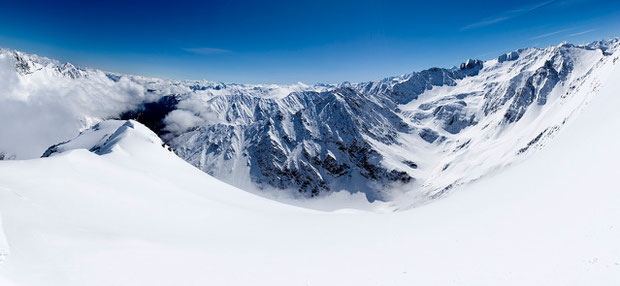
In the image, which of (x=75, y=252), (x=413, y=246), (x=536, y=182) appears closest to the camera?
(x=75, y=252)

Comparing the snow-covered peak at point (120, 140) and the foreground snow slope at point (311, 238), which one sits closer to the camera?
the foreground snow slope at point (311, 238)

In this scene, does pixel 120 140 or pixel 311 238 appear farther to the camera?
pixel 120 140

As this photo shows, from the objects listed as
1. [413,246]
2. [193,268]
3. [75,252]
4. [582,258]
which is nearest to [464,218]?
[413,246]

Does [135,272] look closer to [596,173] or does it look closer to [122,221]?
[122,221]

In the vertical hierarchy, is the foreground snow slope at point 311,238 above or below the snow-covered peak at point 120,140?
above

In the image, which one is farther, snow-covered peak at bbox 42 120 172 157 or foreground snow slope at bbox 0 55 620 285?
snow-covered peak at bbox 42 120 172 157

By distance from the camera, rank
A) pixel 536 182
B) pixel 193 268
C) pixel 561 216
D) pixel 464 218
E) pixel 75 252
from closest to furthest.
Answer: pixel 75 252
pixel 193 268
pixel 561 216
pixel 464 218
pixel 536 182

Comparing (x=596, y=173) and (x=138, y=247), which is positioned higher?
(x=596, y=173)

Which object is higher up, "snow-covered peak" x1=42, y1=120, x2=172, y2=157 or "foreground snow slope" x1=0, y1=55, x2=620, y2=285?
"foreground snow slope" x1=0, y1=55, x2=620, y2=285
